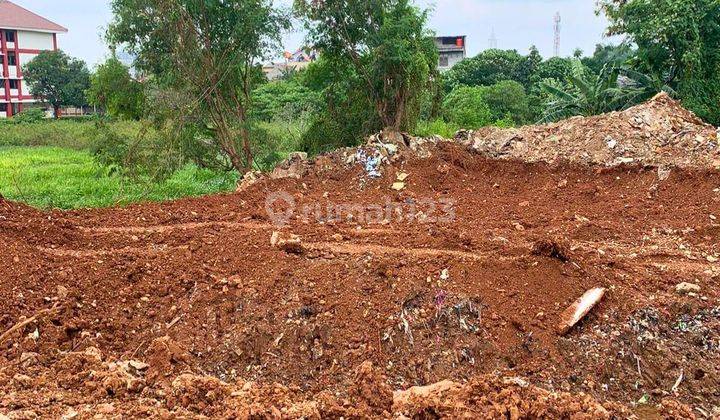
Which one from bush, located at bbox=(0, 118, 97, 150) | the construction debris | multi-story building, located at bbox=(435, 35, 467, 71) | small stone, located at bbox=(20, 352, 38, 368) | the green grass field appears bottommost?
small stone, located at bbox=(20, 352, 38, 368)

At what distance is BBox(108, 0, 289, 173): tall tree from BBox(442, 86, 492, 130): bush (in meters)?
8.02

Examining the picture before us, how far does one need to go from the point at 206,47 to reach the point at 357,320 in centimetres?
732

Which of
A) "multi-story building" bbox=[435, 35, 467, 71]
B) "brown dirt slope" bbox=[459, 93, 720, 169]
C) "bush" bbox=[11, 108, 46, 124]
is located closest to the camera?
"brown dirt slope" bbox=[459, 93, 720, 169]

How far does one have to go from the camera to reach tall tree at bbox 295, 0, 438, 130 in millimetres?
11109

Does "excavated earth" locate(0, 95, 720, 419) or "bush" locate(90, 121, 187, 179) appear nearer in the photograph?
"excavated earth" locate(0, 95, 720, 419)

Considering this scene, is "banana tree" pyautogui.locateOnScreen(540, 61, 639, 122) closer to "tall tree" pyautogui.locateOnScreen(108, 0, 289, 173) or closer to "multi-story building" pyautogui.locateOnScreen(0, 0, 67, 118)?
"tall tree" pyautogui.locateOnScreen(108, 0, 289, 173)

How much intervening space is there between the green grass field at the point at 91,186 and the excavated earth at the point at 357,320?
11.7 ft

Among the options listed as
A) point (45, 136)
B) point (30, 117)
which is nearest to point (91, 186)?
point (45, 136)

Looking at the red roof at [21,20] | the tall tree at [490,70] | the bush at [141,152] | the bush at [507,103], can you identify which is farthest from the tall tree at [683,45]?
the red roof at [21,20]

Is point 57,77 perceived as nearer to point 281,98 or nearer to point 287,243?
point 281,98

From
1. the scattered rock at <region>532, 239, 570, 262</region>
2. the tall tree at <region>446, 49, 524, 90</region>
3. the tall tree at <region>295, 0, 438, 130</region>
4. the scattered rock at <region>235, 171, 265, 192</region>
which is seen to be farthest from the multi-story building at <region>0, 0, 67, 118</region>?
the scattered rock at <region>532, 239, 570, 262</region>

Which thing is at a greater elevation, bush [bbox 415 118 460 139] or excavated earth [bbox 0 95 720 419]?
bush [bbox 415 118 460 139]

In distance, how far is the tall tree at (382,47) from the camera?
11.1 m

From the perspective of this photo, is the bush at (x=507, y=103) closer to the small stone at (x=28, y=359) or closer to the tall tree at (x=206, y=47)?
the tall tree at (x=206, y=47)
